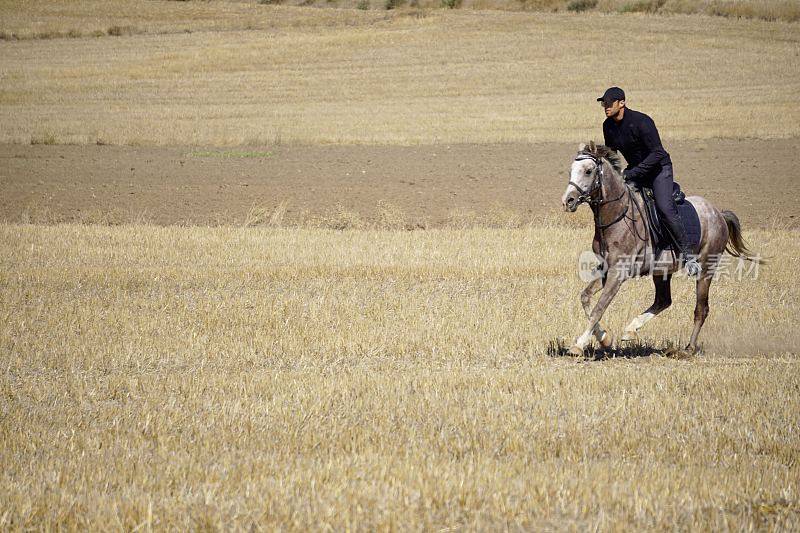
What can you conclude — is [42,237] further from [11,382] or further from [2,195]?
[11,382]

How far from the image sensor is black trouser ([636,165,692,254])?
9617mm

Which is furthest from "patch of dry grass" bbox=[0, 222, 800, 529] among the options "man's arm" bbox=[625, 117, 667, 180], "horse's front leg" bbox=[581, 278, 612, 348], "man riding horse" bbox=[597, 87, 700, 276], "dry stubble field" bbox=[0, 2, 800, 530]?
"man's arm" bbox=[625, 117, 667, 180]

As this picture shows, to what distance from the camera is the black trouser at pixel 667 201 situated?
379 inches

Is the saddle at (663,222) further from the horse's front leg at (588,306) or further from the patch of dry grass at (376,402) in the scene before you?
the patch of dry grass at (376,402)

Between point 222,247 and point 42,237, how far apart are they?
10.9 ft

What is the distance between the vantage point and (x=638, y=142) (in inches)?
372

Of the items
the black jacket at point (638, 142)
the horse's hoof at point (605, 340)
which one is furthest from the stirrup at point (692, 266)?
the horse's hoof at point (605, 340)

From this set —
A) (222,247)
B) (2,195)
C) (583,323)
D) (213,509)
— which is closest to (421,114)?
(2,195)

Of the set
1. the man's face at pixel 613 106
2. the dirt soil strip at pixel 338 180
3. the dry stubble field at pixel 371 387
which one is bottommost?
the dirt soil strip at pixel 338 180

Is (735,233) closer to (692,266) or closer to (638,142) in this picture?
(692,266)

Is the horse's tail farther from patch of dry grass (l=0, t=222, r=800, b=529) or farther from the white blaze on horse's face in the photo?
the white blaze on horse's face

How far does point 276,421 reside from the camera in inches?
274

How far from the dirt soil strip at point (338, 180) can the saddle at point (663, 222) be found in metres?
10.1

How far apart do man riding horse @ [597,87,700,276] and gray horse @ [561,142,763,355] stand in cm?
15
